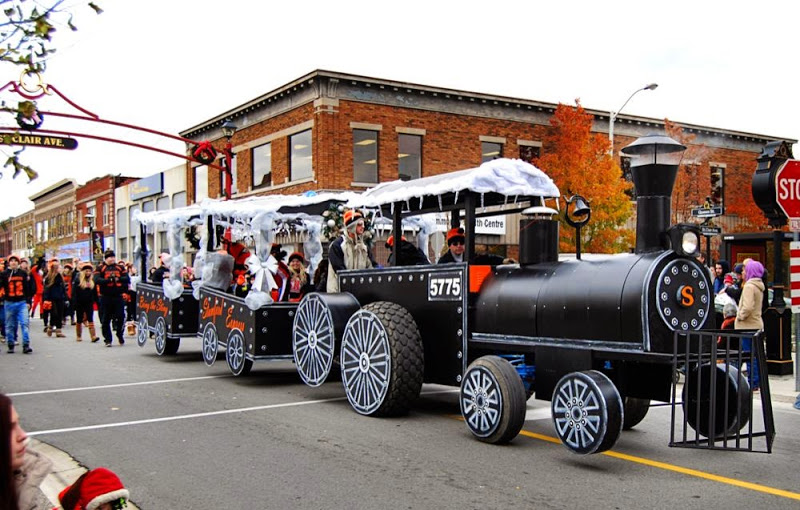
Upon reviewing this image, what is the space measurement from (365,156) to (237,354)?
17056 millimetres

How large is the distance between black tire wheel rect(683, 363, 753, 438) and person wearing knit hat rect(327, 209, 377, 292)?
445 cm

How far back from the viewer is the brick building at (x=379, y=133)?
26250mm

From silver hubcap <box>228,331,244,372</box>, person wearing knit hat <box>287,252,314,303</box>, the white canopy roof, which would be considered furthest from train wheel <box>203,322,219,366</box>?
the white canopy roof

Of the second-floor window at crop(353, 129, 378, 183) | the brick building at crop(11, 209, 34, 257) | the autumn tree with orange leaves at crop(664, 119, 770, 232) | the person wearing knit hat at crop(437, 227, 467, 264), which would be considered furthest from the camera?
the brick building at crop(11, 209, 34, 257)

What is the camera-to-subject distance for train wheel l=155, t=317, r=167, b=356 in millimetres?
13621

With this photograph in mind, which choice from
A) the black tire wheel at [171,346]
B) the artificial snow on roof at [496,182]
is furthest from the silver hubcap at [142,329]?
the artificial snow on roof at [496,182]

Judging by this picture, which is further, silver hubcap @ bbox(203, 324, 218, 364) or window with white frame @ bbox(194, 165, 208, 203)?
window with white frame @ bbox(194, 165, 208, 203)

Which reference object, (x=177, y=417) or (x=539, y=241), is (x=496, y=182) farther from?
(x=177, y=417)

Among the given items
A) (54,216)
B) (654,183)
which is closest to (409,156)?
(654,183)

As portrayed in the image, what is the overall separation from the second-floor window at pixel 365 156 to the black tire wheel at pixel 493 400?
2023 centimetres

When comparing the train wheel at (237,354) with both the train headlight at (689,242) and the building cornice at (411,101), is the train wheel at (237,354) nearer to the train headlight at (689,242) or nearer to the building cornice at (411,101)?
the train headlight at (689,242)

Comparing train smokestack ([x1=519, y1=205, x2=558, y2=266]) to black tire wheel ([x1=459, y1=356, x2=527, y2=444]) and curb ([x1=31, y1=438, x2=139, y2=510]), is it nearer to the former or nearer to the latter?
black tire wheel ([x1=459, y1=356, x2=527, y2=444])

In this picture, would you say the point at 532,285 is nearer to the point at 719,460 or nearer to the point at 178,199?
the point at 719,460

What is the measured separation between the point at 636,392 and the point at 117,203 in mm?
46559
